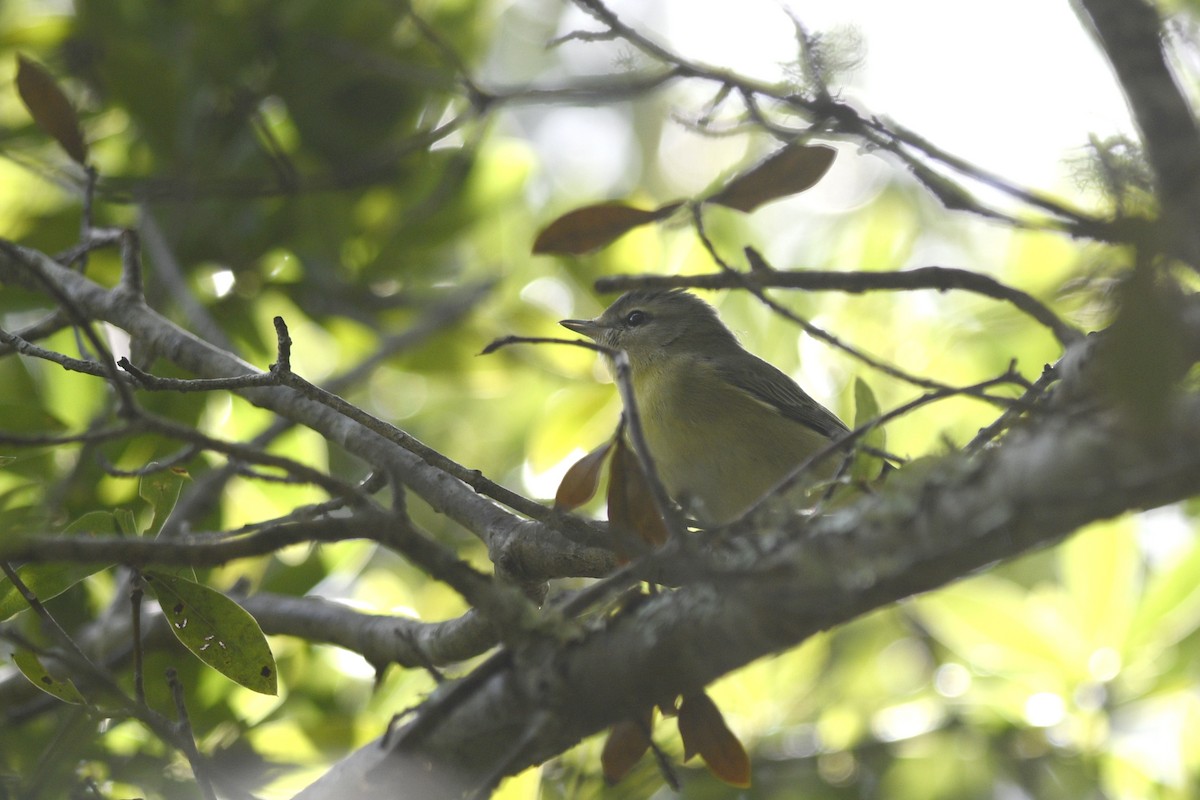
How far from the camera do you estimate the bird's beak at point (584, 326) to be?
207 inches

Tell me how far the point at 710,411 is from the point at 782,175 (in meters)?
2.18

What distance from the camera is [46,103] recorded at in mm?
3211

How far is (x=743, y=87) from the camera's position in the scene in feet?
8.70

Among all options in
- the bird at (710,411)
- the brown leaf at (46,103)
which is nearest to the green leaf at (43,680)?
the brown leaf at (46,103)

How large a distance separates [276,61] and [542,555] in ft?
9.86

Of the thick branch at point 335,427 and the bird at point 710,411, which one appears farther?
the bird at point 710,411

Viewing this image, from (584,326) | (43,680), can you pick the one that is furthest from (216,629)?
(584,326)

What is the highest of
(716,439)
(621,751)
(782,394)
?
(782,394)

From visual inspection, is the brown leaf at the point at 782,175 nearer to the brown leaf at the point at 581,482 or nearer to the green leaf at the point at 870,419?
the green leaf at the point at 870,419

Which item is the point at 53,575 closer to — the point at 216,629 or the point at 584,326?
the point at 216,629

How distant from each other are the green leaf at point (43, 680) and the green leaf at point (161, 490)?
415 millimetres

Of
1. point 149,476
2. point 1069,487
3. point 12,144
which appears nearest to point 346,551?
point 149,476

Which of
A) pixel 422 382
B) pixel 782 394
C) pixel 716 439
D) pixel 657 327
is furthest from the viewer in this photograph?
pixel 657 327

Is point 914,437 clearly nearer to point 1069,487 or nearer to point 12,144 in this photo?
point 1069,487
